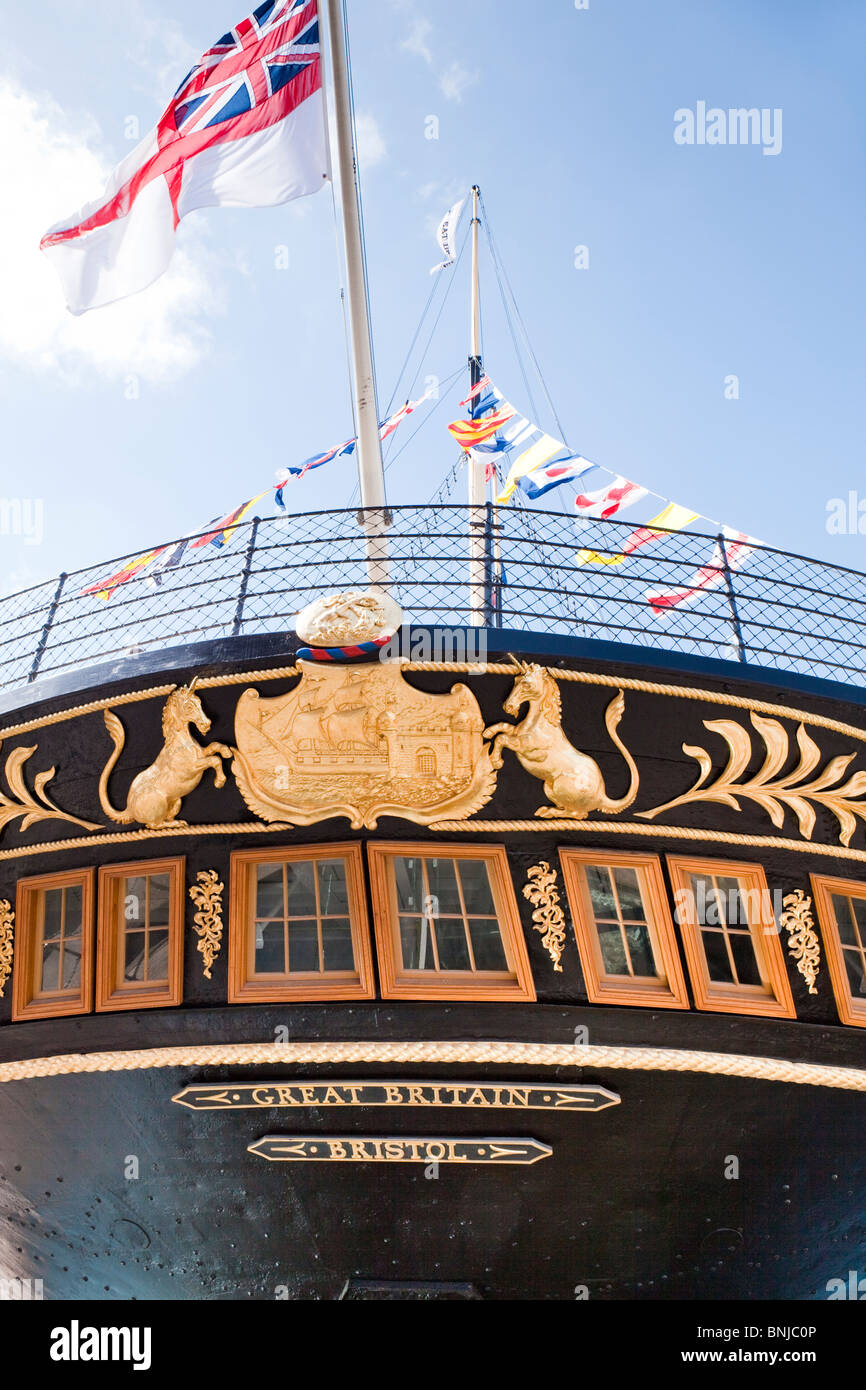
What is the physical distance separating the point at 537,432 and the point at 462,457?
5399mm

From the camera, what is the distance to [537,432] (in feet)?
41.7

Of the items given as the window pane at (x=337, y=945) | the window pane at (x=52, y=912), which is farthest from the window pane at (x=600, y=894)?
the window pane at (x=52, y=912)

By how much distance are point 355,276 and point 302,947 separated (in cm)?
509

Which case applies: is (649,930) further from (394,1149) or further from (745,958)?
(394,1149)

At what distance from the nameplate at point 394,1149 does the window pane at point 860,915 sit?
7.06ft

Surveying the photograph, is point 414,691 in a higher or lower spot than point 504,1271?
higher

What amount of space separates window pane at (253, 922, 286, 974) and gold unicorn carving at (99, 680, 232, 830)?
0.76 meters

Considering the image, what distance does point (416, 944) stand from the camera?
18.1 ft

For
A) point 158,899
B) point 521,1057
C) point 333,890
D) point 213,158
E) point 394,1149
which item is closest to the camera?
point 521,1057

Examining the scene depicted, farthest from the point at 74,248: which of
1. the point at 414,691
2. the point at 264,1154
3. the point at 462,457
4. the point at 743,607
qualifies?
the point at 462,457

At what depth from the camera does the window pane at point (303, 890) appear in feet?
18.5

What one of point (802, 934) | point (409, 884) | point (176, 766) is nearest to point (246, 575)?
point (176, 766)

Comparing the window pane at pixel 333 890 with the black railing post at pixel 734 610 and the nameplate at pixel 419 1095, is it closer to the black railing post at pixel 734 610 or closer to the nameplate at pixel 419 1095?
the nameplate at pixel 419 1095
